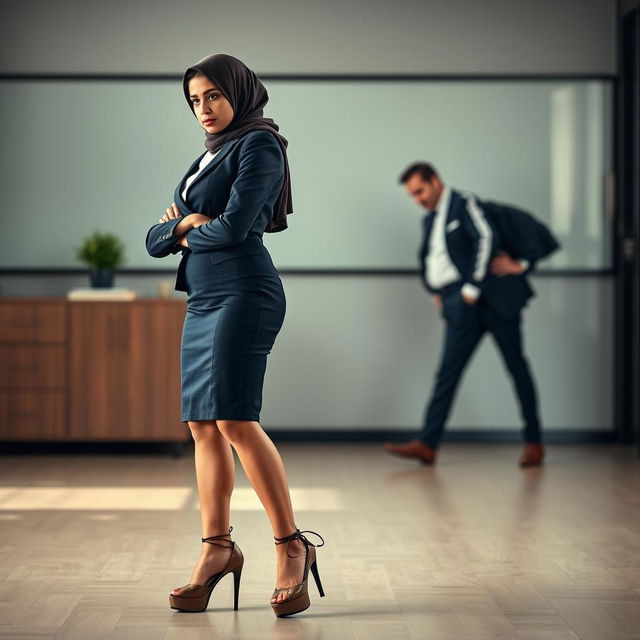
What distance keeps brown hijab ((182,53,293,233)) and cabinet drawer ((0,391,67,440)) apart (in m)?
3.05

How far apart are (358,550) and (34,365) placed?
2.69m

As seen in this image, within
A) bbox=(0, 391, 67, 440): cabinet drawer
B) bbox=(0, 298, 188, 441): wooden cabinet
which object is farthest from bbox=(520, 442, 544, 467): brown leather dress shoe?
bbox=(0, 391, 67, 440): cabinet drawer

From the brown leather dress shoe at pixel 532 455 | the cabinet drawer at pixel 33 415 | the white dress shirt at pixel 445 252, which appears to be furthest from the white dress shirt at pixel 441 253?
the cabinet drawer at pixel 33 415

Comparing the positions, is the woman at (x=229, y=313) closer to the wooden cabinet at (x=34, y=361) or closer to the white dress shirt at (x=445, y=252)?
the white dress shirt at (x=445, y=252)

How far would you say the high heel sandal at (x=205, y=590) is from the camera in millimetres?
2514

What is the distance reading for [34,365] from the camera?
534 centimetres

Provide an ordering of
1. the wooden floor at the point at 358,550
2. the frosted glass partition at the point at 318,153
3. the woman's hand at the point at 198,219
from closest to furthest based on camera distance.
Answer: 1. the wooden floor at the point at 358,550
2. the woman's hand at the point at 198,219
3. the frosted glass partition at the point at 318,153

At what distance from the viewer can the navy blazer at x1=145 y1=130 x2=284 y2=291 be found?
8.04ft

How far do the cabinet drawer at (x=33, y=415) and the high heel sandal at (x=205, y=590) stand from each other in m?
2.96

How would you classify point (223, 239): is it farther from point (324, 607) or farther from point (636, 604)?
point (636, 604)

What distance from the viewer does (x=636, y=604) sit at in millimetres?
2605

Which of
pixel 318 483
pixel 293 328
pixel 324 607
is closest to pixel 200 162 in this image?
pixel 324 607

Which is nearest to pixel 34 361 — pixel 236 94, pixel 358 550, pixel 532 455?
pixel 532 455

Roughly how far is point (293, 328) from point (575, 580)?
328cm
